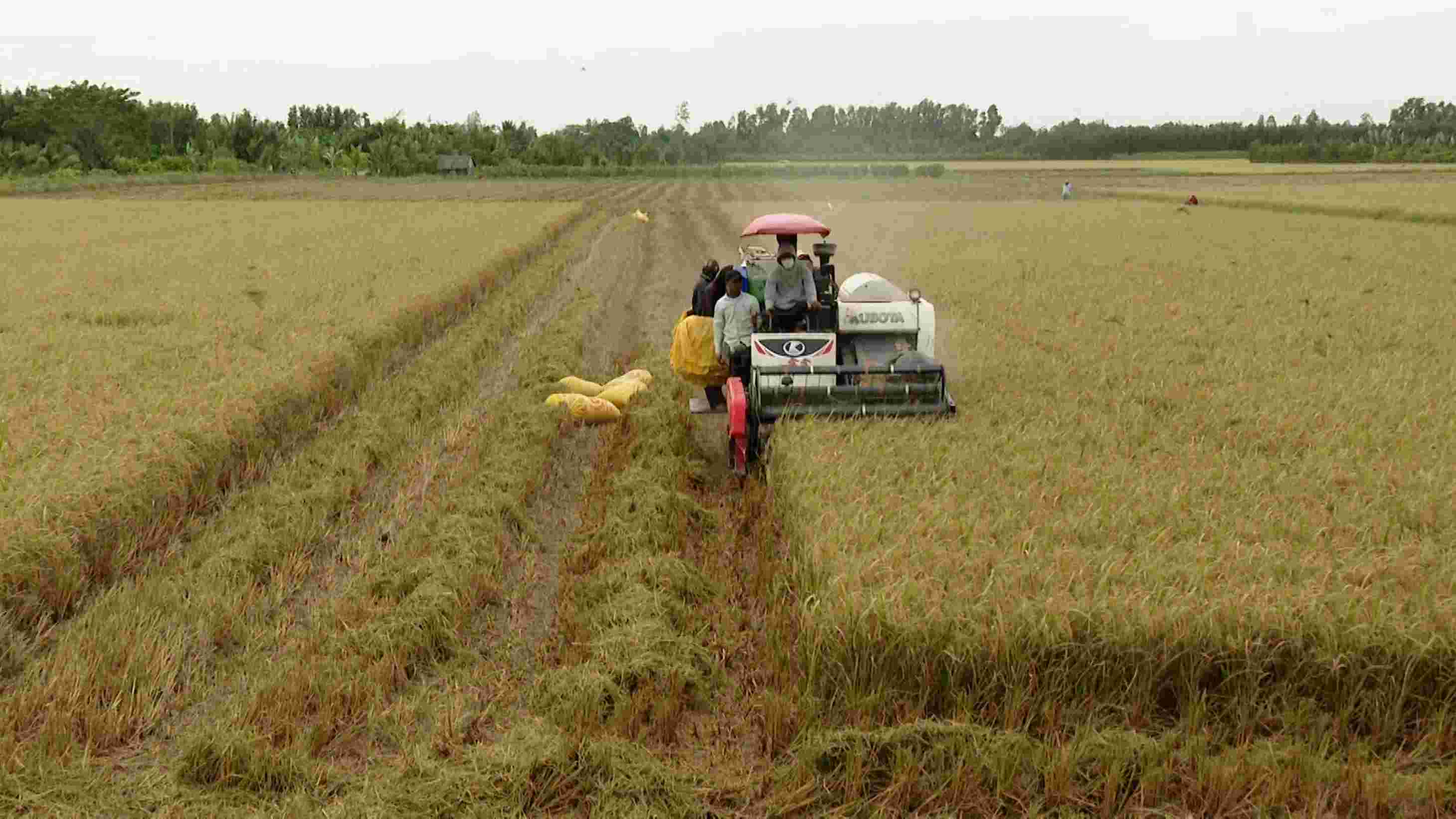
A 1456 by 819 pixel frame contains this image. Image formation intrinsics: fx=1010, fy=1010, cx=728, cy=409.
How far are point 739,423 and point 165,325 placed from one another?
8.40 m

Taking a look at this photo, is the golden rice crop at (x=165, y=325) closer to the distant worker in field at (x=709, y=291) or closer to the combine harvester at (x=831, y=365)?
the distant worker in field at (x=709, y=291)

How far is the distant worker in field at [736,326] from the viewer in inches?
350

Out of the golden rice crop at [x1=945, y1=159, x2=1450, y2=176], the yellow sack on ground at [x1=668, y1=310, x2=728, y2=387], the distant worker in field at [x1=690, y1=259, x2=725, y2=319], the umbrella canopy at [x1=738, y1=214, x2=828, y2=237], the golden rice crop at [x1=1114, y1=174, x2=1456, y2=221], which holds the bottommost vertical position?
the yellow sack on ground at [x1=668, y1=310, x2=728, y2=387]

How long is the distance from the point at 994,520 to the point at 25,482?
239 inches

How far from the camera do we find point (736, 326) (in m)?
8.92

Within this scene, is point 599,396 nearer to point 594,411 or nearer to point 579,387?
point 579,387

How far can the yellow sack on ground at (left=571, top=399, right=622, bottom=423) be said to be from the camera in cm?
955

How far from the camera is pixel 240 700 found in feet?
15.5

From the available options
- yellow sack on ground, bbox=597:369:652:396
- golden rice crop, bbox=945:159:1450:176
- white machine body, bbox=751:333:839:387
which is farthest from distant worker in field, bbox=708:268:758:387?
golden rice crop, bbox=945:159:1450:176

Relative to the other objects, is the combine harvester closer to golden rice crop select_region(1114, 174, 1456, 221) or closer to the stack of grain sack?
the stack of grain sack

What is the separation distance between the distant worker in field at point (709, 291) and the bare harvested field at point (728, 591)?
1070 mm

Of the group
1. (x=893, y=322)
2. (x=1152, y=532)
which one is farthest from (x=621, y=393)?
(x=1152, y=532)

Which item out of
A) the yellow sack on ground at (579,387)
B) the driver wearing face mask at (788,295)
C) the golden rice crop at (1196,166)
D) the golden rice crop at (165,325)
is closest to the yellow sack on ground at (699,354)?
the driver wearing face mask at (788,295)

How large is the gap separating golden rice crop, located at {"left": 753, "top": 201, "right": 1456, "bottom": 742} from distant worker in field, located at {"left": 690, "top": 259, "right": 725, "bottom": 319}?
2.40 m
